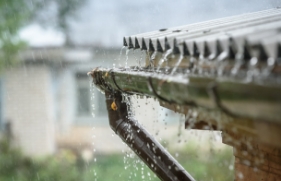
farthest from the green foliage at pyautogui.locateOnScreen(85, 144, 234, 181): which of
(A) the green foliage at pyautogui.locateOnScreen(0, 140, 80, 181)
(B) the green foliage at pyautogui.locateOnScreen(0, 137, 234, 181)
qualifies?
(A) the green foliage at pyautogui.locateOnScreen(0, 140, 80, 181)

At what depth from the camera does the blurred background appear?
10.2 metres

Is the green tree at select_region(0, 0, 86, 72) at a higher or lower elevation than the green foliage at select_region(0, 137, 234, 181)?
higher

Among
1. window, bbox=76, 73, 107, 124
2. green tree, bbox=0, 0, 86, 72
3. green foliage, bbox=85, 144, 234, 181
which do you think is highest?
green tree, bbox=0, 0, 86, 72

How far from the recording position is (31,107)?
1069 cm

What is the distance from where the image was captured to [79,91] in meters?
11.2

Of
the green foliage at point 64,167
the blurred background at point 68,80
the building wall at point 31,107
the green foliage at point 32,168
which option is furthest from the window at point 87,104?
the green foliage at point 32,168

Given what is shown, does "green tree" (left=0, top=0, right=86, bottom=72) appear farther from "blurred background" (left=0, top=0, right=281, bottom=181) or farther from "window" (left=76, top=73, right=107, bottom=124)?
"window" (left=76, top=73, right=107, bottom=124)

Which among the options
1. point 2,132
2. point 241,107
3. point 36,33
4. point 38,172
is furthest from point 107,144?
point 241,107

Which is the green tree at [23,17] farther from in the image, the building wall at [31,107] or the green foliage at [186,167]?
the green foliage at [186,167]

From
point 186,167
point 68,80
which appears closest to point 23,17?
point 68,80

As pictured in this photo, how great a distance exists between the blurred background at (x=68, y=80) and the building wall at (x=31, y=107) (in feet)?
0.07

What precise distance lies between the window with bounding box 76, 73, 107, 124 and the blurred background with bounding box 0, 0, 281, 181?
23 mm

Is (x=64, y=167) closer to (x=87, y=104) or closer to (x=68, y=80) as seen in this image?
(x=87, y=104)

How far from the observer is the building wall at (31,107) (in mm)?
10578
